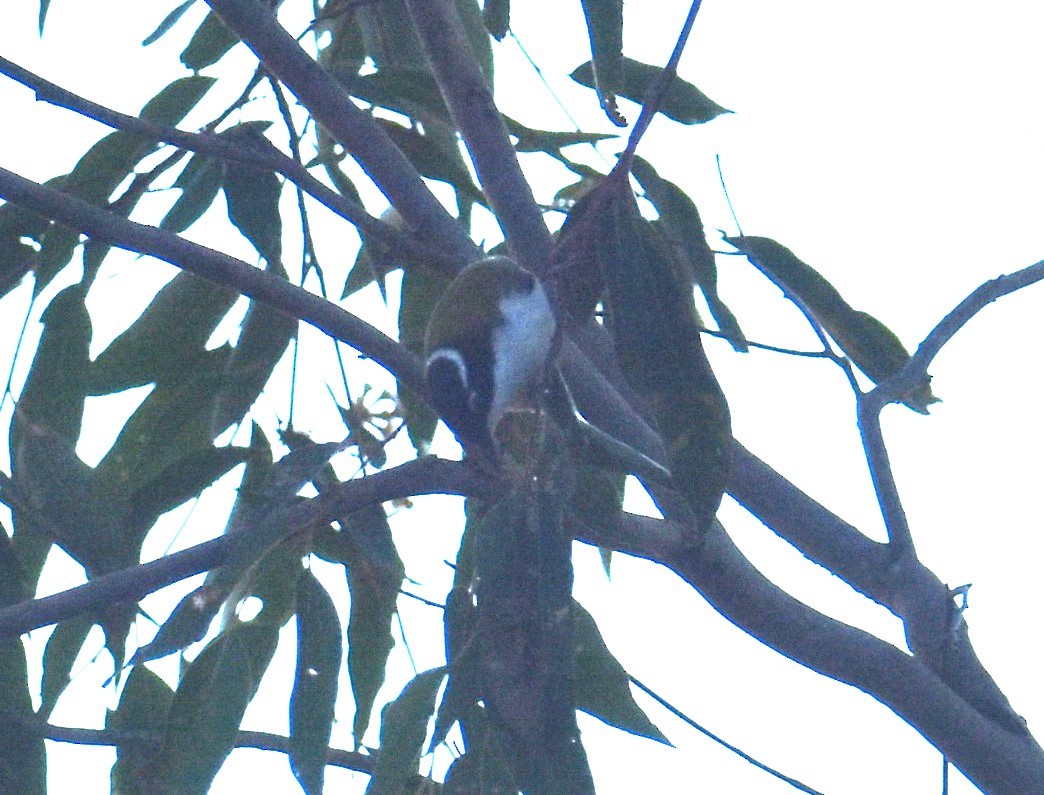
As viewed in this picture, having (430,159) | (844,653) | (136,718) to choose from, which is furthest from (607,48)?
(136,718)

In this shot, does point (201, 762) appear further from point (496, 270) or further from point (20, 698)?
point (496, 270)

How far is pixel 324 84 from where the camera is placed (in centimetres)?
160

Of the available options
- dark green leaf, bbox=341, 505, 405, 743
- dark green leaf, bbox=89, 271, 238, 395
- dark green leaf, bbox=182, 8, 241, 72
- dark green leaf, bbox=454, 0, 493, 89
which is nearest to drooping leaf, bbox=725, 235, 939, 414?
dark green leaf, bbox=454, 0, 493, 89

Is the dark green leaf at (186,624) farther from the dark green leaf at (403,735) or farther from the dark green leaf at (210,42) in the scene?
the dark green leaf at (210,42)

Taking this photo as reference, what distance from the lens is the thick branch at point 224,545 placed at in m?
1.15

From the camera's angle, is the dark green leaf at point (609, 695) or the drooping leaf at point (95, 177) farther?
the drooping leaf at point (95, 177)

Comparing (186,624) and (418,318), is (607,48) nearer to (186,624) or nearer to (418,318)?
(186,624)

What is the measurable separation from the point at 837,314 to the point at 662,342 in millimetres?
533

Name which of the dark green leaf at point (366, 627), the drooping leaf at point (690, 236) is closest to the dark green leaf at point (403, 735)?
the dark green leaf at point (366, 627)

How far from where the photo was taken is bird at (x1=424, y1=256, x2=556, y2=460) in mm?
1914

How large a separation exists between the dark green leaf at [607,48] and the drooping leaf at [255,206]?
0.45m

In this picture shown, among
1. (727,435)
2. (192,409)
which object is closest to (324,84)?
(192,409)

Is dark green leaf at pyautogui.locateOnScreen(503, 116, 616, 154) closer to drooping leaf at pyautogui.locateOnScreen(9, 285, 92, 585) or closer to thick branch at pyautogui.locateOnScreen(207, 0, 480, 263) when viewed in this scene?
thick branch at pyautogui.locateOnScreen(207, 0, 480, 263)

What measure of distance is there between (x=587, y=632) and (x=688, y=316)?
464 millimetres
